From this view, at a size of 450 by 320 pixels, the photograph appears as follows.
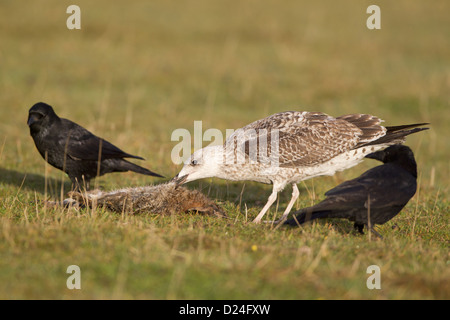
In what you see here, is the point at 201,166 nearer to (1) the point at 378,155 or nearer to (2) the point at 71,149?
(2) the point at 71,149

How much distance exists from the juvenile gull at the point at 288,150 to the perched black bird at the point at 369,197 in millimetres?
810

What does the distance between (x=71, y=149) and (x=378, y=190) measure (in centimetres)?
441

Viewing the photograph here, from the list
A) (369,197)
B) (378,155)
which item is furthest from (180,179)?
(378,155)

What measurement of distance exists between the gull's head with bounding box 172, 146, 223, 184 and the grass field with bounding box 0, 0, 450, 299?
2.15 feet

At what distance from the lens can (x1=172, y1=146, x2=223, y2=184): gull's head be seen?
7.59m

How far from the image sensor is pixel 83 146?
8.52 metres

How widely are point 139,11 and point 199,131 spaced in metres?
12.7

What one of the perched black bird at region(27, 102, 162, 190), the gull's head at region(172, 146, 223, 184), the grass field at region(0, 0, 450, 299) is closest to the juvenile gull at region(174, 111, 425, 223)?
the gull's head at region(172, 146, 223, 184)

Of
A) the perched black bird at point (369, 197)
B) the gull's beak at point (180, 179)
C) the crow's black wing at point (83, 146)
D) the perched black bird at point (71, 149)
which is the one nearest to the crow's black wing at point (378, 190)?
the perched black bird at point (369, 197)

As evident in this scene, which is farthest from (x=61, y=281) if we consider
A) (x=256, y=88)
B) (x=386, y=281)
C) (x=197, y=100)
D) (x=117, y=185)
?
(x=256, y=88)

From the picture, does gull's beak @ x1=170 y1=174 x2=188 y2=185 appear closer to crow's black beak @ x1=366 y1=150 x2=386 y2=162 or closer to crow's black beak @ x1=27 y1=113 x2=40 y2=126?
crow's black beak @ x1=27 y1=113 x2=40 y2=126

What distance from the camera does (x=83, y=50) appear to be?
20.1 meters

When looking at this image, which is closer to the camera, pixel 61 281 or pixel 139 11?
pixel 61 281

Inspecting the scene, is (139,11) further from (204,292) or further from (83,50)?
Result: (204,292)
